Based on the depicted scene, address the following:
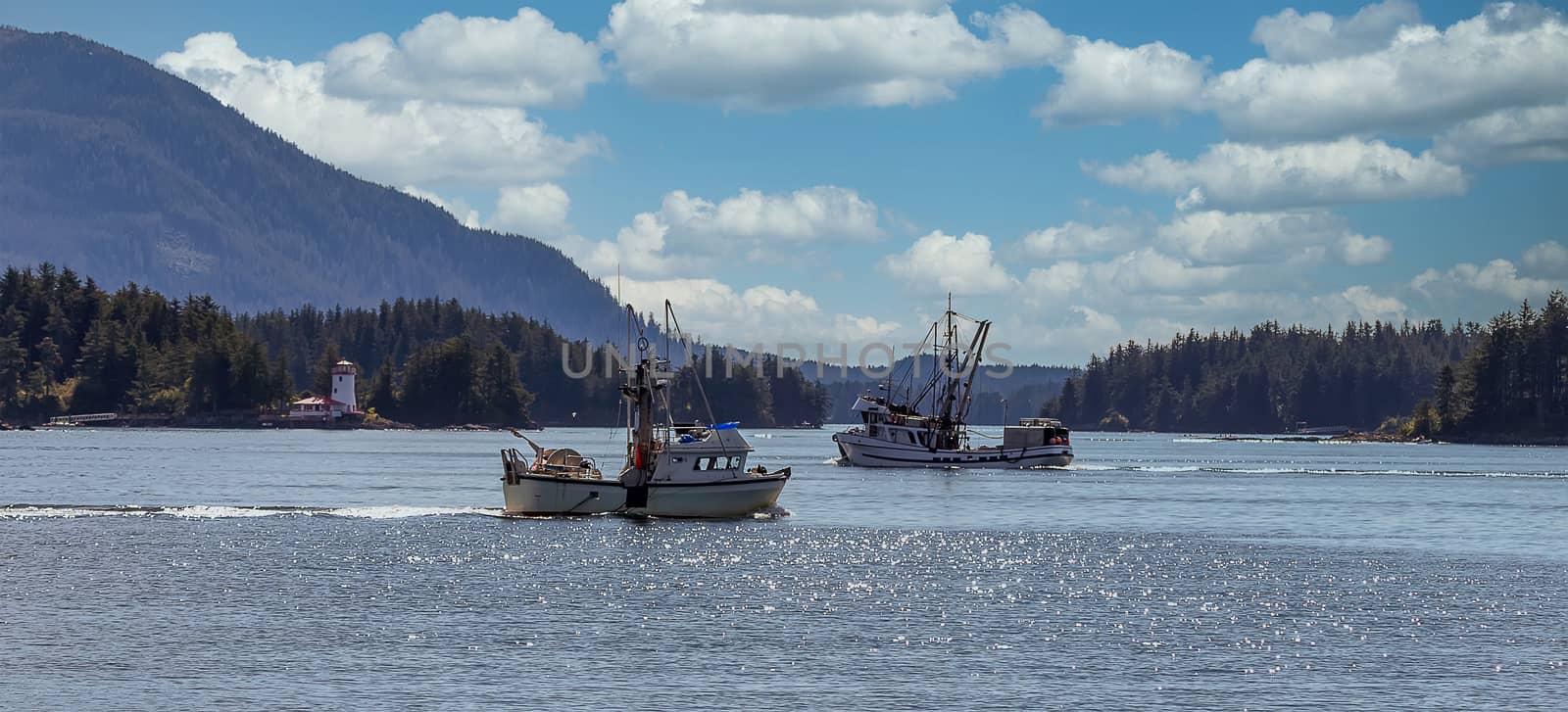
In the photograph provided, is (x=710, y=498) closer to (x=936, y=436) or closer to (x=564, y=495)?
(x=564, y=495)

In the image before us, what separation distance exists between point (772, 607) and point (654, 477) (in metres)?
33.7

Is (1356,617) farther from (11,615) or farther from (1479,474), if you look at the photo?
(1479,474)

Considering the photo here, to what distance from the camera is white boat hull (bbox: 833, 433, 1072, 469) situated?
169625mm

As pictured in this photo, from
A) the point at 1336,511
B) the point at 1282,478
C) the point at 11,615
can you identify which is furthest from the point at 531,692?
the point at 1282,478

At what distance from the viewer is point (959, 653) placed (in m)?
49.8

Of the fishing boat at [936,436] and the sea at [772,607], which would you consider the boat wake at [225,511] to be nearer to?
the sea at [772,607]

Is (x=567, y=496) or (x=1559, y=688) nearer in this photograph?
(x=1559, y=688)

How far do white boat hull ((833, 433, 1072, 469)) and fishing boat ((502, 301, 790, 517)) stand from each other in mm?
73025

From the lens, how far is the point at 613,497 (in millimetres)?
93125

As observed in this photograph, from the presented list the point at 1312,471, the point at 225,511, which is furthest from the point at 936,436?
the point at 225,511

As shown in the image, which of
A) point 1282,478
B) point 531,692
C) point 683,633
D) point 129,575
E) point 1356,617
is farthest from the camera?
point 1282,478

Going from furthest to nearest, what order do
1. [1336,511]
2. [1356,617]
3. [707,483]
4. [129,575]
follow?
[1336,511] < [707,483] < [129,575] < [1356,617]

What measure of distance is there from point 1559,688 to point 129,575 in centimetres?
5058

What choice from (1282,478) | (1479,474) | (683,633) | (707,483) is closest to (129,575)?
(683,633)
